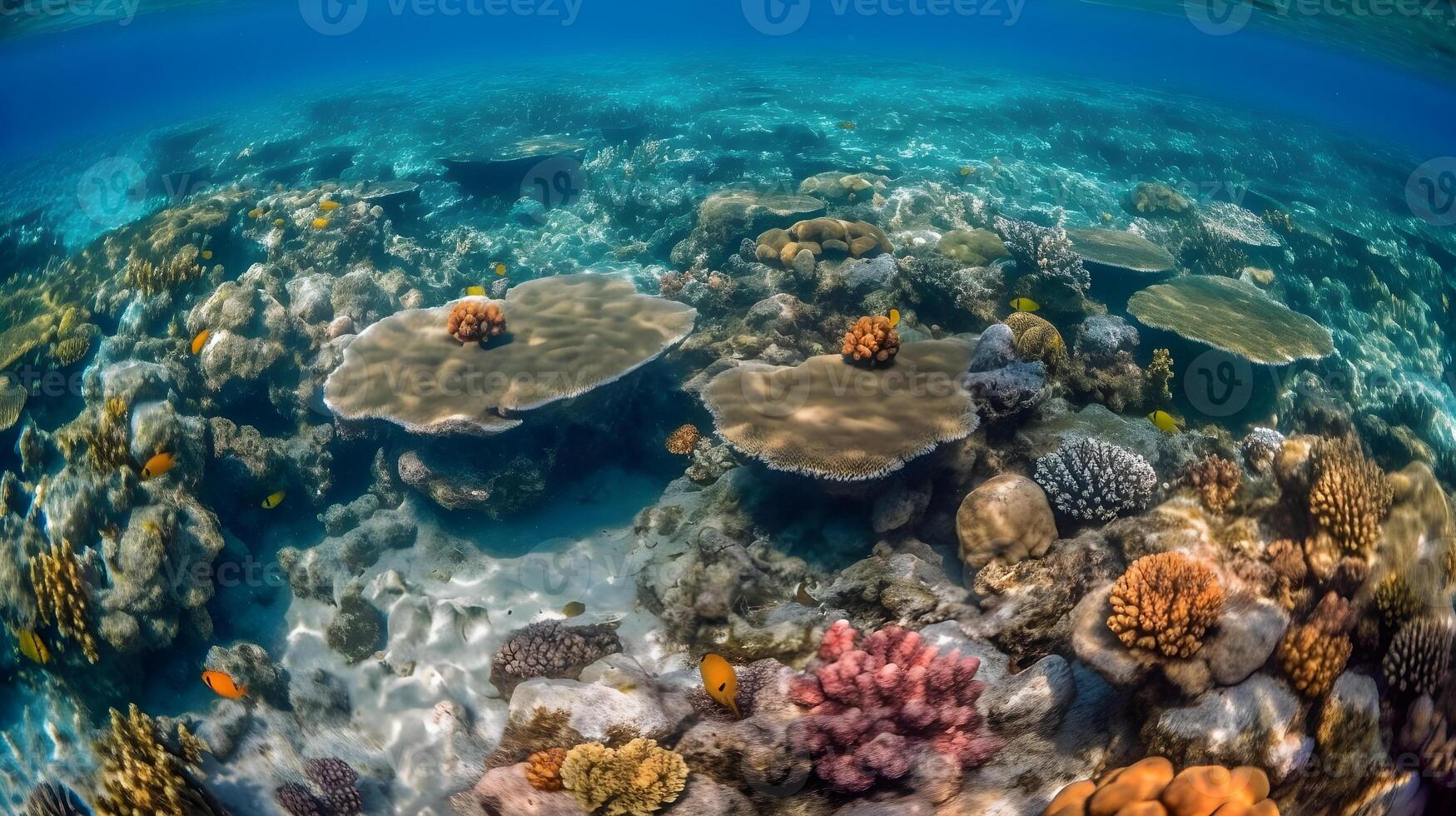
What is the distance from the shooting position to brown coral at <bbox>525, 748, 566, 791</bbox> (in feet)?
12.8

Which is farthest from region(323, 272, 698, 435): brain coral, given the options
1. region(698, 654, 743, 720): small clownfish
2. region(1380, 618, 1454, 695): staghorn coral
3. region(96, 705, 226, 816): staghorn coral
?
region(1380, 618, 1454, 695): staghorn coral

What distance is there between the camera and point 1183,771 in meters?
2.82

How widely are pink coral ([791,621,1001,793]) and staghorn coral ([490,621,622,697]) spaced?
2.35 meters

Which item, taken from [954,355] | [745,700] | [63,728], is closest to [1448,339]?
[954,355]

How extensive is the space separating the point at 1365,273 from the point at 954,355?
17.0 m

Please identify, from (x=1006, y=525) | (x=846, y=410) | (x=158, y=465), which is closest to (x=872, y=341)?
(x=846, y=410)

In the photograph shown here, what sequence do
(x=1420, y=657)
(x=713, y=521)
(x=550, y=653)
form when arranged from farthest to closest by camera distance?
1. (x=713, y=521)
2. (x=550, y=653)
3. (x=1420, y=657)

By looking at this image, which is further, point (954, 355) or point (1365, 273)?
point (1365, 273)

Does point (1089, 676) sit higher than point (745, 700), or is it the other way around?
point (1089, 676)

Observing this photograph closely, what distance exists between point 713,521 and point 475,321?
3.89 m

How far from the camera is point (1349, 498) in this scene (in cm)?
401

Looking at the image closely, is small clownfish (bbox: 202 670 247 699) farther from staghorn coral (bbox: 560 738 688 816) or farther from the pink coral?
the pink coral

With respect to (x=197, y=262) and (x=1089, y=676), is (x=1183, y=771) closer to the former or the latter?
(x=1089, y=676)

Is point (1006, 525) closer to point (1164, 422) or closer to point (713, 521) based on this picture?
point (1164, 422)
